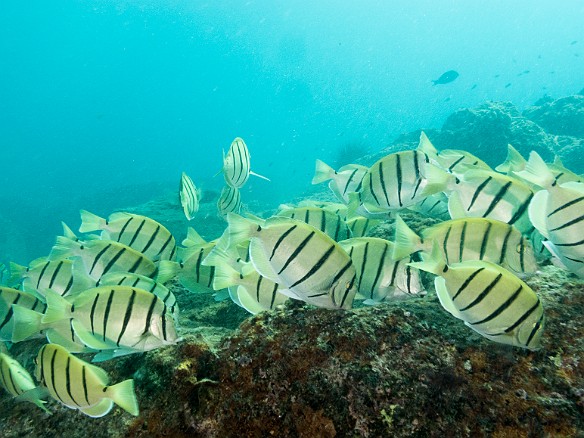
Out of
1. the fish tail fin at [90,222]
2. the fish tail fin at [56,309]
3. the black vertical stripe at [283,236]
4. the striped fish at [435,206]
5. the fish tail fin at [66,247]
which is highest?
the fish tail fin at [90,222]

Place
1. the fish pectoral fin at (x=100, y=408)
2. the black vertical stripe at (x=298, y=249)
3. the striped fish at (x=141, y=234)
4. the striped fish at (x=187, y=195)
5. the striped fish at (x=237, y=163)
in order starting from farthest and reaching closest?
the striped fish at (x=187, y=195)
the striped fish at (x=237, y=163)
the striped fish at (x=141, y=234)
the fish pectoral fin at (x=100, y=408)
the black vertical stripe at (x=298, y=249)

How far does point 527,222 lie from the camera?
7.92 ft

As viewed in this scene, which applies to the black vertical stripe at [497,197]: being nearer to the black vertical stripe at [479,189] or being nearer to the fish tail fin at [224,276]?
the black vertical stripe at [479,189]

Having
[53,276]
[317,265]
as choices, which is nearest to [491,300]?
[317,265]

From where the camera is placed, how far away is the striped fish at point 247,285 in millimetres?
2170

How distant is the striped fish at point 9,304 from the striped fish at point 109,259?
57 cm

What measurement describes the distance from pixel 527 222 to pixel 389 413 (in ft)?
5.53

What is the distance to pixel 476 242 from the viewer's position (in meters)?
2.02

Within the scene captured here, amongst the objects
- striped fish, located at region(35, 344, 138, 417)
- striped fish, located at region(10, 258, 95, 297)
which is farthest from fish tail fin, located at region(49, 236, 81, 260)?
striped fish, located at region(35, 344, 138, 417)

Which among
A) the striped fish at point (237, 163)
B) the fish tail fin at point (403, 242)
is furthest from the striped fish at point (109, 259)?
the fish tail fin at point (403, 242)

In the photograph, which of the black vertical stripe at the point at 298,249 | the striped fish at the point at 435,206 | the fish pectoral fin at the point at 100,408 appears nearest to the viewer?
the black vertical stripe at the point at 298,249

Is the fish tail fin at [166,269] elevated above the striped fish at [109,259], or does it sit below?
below

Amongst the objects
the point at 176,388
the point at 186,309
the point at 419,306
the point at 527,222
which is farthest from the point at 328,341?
the point at 186,309

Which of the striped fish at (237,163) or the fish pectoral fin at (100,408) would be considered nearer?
the fish pectoral fin at (100,408)
